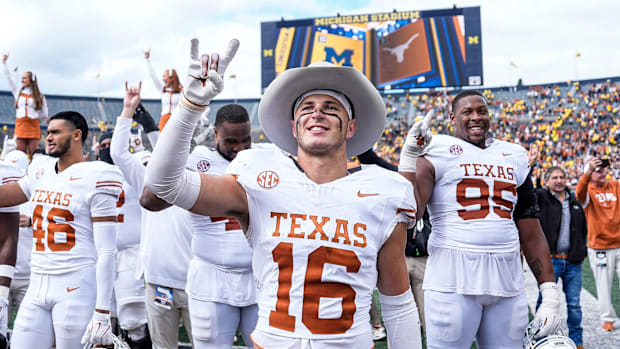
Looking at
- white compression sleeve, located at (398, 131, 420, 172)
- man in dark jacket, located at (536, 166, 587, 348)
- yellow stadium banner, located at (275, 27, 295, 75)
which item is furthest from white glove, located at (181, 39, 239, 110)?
yellow stadium banner, located at (275, 27, 295, 75)

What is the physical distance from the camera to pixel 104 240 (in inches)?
133

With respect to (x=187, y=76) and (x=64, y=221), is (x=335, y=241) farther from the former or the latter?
(x=64, y=221)

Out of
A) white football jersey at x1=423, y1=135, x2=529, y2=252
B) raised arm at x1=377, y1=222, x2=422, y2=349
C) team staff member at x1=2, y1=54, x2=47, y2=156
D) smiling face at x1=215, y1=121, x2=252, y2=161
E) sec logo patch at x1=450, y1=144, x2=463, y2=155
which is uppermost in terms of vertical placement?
team staff member at x1=2, y1=54, x2=47, y2=156

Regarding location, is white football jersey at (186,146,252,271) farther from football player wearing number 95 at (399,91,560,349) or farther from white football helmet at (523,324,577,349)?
white football helmet at (523,324,577,349)

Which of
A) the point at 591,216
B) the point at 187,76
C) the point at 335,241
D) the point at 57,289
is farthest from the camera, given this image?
the point at 591,216

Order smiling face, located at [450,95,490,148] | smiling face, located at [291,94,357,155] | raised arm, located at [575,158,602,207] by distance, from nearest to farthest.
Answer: smiling face, located at [291,94,357,155], smiling face, located at [450,95,490,148], raised arm, located at [575,158,602,207]

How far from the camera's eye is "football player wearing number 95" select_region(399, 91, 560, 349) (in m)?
3.11

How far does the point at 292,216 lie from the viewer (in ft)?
6.13

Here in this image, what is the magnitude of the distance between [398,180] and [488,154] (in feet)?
5.28

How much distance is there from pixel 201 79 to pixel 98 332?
6.87 ft

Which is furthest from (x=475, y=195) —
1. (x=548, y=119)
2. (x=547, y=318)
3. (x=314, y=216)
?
(x=548, y=119)

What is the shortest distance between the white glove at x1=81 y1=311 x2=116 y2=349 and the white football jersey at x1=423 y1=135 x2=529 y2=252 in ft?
7.11

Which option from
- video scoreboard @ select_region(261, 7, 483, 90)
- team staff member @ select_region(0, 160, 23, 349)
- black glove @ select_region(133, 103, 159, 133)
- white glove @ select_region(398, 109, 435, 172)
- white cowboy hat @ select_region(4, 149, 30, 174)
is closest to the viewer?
white glove @ select_region(398, 109, 435, 172)

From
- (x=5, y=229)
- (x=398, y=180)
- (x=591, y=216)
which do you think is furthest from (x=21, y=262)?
(x=591, y=216)
